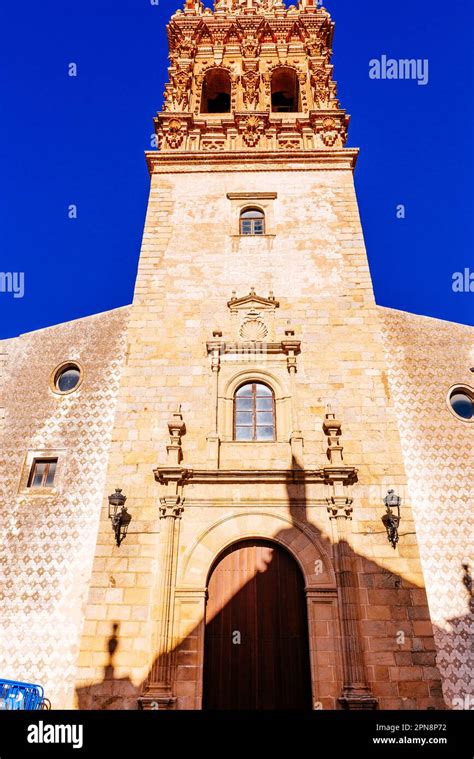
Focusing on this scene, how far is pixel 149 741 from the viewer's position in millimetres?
6219

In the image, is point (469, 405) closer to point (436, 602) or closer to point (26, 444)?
point (436, 602)

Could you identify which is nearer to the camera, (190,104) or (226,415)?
(226,415)

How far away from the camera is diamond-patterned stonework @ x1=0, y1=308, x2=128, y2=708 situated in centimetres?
905

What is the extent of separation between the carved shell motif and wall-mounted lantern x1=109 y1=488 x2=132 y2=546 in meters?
3.80

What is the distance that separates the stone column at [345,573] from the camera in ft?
25.8

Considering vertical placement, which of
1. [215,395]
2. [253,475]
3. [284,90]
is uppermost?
[284,90]

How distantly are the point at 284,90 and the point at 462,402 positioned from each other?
1023cm

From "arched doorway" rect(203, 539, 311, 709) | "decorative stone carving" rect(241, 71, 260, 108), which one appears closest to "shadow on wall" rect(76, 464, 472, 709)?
"arched doorway" rect(203, 539, 311, 709)

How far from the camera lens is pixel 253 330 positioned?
11.1m

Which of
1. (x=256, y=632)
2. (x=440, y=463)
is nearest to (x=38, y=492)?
(x=256, y=632)

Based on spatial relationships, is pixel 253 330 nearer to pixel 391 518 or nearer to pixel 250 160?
pixel 391 518

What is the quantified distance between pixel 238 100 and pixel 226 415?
9115 mm

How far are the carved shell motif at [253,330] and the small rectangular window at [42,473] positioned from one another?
14.0ft

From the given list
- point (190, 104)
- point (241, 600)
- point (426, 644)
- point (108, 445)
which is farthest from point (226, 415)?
point (190, 104)
